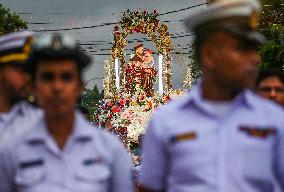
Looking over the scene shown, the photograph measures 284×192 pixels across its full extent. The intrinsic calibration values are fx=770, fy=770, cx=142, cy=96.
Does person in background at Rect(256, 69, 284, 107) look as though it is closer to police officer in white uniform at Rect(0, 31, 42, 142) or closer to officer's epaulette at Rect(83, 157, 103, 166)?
police officer in white uniform at Rect(0, 31, 42, 142)

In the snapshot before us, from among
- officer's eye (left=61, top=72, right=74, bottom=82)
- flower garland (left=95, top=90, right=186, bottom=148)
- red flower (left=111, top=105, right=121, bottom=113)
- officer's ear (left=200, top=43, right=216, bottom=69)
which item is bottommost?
flower garland (left=95, top=90, right=186, bottom=148)

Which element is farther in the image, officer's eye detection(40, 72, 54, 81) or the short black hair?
the short black hair

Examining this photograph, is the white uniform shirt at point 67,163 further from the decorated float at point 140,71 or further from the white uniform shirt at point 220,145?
the decorated float at point 140,71

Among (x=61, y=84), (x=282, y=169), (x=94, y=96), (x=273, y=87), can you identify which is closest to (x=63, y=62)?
(x=61, y=84)

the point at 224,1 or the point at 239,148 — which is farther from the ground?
the point at 224,1

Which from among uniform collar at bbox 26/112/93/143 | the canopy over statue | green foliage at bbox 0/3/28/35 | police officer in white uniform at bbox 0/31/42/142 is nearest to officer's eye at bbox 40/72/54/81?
uniform collar at bbox 26/112/93/143

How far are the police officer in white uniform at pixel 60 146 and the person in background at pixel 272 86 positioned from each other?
298 centimetres

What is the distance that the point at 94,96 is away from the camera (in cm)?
14188

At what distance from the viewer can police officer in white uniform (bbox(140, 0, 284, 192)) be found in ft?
11.1

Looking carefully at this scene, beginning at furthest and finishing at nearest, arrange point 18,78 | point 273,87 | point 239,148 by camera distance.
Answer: point 273,87 → point 18,78 → point 239,148

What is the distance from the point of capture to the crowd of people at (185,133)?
3387 mm

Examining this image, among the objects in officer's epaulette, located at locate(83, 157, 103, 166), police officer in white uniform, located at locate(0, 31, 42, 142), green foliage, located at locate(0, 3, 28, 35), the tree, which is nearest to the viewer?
officer's epaulette, located at locate(83, 157, 103, 166)

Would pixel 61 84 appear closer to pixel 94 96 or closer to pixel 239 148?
pixel 239 148

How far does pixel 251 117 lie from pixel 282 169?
0.27 meters
